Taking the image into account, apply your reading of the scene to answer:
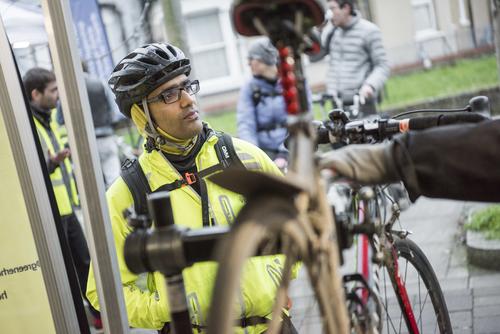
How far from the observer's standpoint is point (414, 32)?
677 inches

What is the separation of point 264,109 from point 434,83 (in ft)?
31.4

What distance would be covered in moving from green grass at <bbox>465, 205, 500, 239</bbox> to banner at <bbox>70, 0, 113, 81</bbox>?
382 centimetres

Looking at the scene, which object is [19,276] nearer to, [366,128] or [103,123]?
[366,128]

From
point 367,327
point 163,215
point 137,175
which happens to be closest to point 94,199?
point 137,175

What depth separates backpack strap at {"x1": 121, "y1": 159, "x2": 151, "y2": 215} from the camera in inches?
96.0

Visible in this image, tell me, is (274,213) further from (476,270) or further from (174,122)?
(476,270)

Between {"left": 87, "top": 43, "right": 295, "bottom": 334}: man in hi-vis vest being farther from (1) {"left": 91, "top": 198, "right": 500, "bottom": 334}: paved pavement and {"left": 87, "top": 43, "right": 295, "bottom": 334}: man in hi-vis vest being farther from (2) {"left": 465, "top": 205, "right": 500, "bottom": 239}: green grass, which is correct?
(2) {"left": 465, "top": 205, "right": 500, "bottom": 239}: green grass

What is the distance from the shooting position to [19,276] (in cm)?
311

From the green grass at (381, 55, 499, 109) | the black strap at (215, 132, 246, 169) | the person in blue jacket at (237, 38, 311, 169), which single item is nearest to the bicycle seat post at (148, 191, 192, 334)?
the black strap at (215, 132, 246, 169)

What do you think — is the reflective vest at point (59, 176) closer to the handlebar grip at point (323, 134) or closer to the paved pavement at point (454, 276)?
the paved pavement at point (454, 276)

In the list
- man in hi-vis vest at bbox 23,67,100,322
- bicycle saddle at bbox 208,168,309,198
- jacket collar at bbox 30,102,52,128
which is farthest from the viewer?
jacket collar at bbox 30,102,52,128

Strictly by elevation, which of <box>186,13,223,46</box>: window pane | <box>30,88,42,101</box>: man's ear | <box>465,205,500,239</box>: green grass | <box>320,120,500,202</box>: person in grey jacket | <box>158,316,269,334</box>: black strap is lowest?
<box>465,205,500,239</box>: green grass

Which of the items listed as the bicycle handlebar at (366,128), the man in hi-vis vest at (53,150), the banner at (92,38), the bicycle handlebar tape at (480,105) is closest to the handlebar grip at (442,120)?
the bicycle handlebar at (366,128)

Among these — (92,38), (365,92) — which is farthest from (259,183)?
(92,38)
